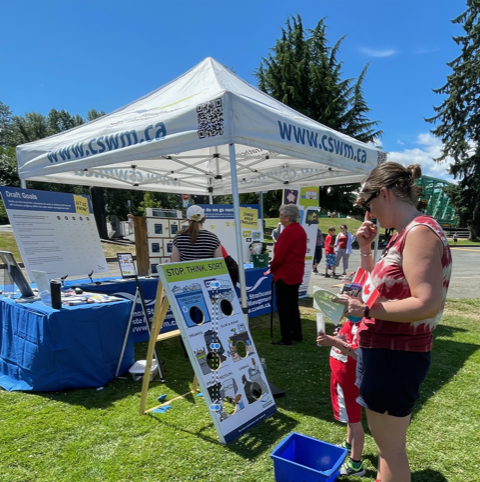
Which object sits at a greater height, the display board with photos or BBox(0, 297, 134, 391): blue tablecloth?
the display board with photos

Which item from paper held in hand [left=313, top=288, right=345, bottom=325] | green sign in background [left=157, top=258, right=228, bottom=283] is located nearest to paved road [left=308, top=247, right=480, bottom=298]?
green sign in background [left=157, top=258, right=228, bottom=283]

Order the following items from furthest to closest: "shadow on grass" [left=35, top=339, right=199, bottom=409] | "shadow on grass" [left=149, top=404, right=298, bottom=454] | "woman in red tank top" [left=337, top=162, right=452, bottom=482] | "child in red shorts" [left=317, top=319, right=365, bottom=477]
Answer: "shadow on grass" [left=35, top=339, right=199, bottom=409] → "shadow on grass" [left=149, top=404, right=298, bottom=454] → "child in red shorts" [left=317, top=319, right=365, bottom=477] → "woman in red tank top" [left=337, top=162, right=452, bottom=482]

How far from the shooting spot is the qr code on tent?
285 centimetres

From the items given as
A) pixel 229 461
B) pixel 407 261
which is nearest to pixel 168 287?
pixel 229 461

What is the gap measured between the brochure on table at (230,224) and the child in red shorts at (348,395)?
13.6 ft

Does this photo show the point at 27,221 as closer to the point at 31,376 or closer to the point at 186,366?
the point at 31,376

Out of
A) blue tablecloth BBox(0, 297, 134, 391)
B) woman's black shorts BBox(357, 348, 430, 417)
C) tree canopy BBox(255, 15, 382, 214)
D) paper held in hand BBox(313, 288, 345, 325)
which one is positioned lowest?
blue tablecloth BBox(0, 297, 134, 391)

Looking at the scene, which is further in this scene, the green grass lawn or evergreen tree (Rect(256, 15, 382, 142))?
evergreen tree (Rect(256, 15, 382, 142))

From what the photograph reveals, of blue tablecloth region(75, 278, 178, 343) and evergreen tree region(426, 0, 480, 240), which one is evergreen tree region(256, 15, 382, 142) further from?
blue tablecloth region(75, 278, 178, 343)

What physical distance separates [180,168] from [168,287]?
13.4 feet

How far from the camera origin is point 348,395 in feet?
6.59

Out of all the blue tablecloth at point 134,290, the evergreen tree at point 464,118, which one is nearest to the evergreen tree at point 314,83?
the evergreen tree at point 464,118

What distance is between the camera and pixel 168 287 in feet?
7.99

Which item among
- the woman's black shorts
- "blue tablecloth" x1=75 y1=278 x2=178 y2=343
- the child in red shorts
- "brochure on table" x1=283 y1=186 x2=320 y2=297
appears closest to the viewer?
the woman's black shorts
